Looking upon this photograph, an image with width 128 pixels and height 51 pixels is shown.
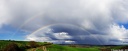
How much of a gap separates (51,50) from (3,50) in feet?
123

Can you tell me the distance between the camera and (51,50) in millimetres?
Answer: 159000

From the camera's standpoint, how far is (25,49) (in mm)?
165375

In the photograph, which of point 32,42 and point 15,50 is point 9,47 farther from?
point 32,42

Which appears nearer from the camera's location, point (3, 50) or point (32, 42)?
point (3, 50)

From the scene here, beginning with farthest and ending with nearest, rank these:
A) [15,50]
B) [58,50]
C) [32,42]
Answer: [32,42] → [58,50] → [15,50]

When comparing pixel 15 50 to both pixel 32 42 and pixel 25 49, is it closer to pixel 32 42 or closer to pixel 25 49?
pixel 25 49

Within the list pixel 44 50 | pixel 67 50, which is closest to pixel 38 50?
pixel 44 50

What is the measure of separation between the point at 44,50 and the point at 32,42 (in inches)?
1803

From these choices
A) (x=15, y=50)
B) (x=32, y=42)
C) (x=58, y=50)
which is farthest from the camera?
(x=32, y=42)

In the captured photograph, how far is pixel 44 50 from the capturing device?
511ft

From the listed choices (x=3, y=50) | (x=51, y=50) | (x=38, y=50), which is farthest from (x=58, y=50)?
(x=3, y=50)

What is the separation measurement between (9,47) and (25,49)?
15.9 m

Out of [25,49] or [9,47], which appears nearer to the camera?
[9,47]

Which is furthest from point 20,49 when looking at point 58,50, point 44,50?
point 58,50
